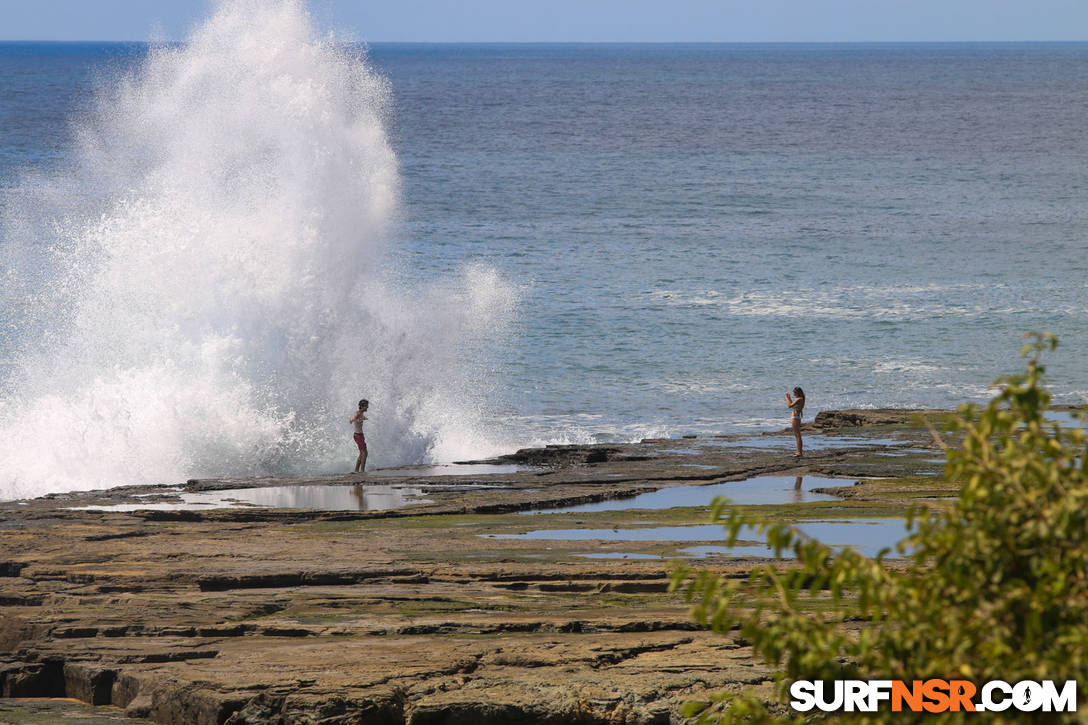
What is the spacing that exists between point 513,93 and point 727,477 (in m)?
123

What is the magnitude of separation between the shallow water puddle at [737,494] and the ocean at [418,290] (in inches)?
264

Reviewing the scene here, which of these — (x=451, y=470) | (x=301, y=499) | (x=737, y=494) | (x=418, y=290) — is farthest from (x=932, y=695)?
(x=418, y=290)

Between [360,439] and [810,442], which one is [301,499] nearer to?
[360,439]

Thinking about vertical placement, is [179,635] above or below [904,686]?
below

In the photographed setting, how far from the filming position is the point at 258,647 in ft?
28.4

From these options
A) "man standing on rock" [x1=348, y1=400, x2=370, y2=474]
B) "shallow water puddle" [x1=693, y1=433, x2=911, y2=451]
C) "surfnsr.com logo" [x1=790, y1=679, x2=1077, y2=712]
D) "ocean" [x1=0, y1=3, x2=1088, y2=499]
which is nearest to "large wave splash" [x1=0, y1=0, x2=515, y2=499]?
"ocean" [x1=0, y1=3, x2=1088, y2=499]

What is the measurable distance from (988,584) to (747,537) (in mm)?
8353

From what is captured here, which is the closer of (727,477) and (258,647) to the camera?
(258,647)

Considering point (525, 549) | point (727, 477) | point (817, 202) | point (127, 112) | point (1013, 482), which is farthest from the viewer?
point (817, 202)

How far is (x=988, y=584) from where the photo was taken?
4.05 metres

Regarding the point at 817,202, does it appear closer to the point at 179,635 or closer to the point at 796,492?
the point at 796,492

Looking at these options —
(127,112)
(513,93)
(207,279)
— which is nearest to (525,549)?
(207,279)

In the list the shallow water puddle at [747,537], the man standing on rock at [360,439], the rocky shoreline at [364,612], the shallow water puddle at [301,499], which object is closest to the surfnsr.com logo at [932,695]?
the rocky shoreline at [364,612]

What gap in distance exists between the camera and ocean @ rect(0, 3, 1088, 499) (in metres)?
22.4
